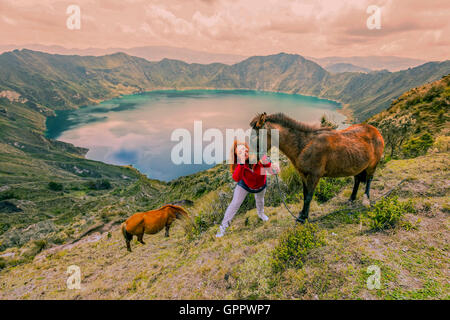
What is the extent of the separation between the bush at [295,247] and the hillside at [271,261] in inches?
Result: 2.6

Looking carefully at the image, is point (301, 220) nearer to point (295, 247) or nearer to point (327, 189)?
point (295, 247)

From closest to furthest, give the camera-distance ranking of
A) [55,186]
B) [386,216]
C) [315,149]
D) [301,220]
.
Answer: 1. [386,216]
2. [315,149]
3. [301,220]
4. [55,186]

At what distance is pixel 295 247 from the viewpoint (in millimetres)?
3652

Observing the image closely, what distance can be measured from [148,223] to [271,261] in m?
3.55

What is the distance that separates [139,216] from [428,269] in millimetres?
5943

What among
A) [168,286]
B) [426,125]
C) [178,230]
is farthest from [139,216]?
[426,125]

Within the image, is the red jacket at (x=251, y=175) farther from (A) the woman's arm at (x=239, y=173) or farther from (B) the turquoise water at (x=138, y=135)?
(B) the turquoise water at (x=138, y=135)

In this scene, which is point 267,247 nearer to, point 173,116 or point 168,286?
point 168,286

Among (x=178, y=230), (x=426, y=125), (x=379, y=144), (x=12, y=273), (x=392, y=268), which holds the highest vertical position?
(x=426, y=125)

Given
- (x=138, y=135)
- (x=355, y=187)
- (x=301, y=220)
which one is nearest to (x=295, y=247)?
(x=301, y=220)

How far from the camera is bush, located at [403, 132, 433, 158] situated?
8.28m

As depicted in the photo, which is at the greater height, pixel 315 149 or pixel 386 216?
pixel 315 149

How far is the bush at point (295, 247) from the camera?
3396 mm

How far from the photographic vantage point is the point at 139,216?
5.45m
